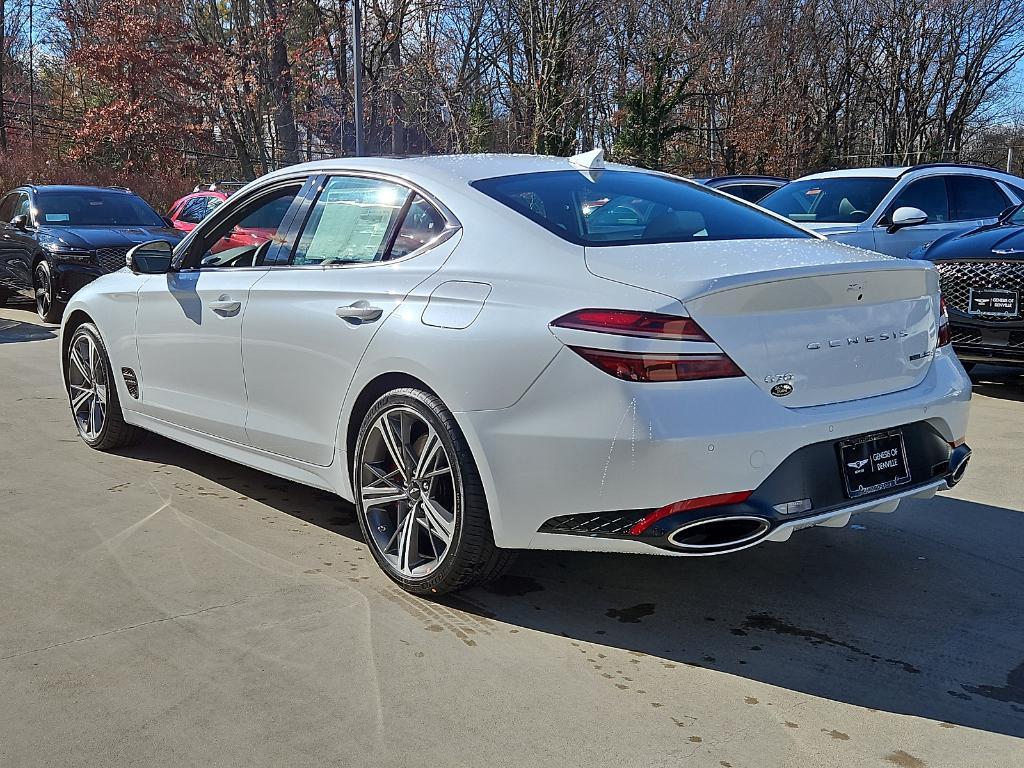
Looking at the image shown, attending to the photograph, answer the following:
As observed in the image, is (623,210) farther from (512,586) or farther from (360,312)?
(512,586)

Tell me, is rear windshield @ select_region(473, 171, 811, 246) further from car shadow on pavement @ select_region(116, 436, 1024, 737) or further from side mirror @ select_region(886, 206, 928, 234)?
side mirror @ select_region(886, 206, 928, 234)

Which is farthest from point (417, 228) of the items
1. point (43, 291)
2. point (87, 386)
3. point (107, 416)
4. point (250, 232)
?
point (43, 291)

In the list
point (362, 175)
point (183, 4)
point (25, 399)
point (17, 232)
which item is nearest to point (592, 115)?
point (183, 4)

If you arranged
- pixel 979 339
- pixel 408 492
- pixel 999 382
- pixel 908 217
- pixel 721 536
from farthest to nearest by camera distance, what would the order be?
pixel 908 217
pixel 999 382
pixel 979 339
pixel 408 492
pixel 721 536

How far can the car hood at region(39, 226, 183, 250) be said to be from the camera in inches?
474

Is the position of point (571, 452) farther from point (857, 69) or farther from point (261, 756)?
point (857, 69)

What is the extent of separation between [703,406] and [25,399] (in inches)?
233

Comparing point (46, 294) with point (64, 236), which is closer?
point (46, 294)

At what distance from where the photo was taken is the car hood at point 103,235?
39.5 feet

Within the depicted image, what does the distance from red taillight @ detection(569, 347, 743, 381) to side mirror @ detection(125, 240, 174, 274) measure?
9.52 ft

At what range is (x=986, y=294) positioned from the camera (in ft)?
24.0

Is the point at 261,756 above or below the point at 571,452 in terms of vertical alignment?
below

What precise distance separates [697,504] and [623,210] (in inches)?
52.4

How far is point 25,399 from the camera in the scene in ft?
24.8
